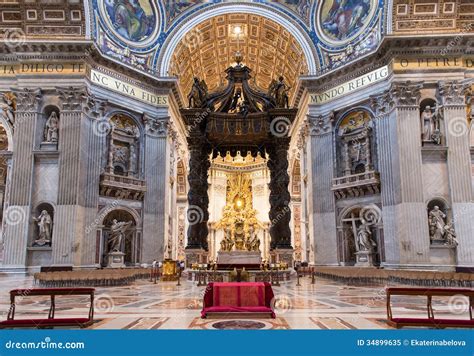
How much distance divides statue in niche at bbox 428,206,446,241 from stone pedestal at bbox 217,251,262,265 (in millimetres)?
7254

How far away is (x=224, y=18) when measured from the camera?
867 inches

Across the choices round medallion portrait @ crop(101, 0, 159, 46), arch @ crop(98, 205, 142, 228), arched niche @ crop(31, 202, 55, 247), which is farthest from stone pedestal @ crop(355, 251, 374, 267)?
round medallion portrait @ crop(101, 0, 159, 46)

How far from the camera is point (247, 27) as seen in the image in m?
23.0

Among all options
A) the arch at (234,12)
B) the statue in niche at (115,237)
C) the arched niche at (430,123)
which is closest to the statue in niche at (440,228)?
the arched niche at (430,123)

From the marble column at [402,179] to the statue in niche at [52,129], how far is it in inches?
549

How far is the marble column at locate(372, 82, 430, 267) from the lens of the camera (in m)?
15.0

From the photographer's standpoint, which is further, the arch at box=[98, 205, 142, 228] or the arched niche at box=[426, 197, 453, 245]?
the arch at box=[98, 205, 142, 228]

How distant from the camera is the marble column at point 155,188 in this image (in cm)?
1847

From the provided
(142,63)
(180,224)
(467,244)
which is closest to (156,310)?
(467,244)

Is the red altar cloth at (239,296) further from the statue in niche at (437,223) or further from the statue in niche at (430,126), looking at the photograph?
the statue in niche at (430,126)

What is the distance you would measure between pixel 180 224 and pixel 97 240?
1188 centimetres

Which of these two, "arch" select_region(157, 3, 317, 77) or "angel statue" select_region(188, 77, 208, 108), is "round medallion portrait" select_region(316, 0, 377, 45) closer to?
"arch" select_region(157, 3, 317, 77)

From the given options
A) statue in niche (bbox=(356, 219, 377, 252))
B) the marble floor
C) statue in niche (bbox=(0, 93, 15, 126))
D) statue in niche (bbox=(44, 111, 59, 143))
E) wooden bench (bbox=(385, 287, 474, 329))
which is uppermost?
statue in niche (bbox=(0, 93, 15, 126))

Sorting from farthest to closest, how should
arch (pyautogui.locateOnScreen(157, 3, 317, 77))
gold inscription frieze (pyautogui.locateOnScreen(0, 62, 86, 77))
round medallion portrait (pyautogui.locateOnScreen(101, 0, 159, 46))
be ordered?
1. arch (pyautogui.locateOnScreen(157, 3, 317, 77))
2. round medallion portrait (pyautogui.locateOnScreen(101, 0, 159, 46))
3. gold inscription frieze (pyautogui.locateOnScreen(0, 62, 86, 77))
